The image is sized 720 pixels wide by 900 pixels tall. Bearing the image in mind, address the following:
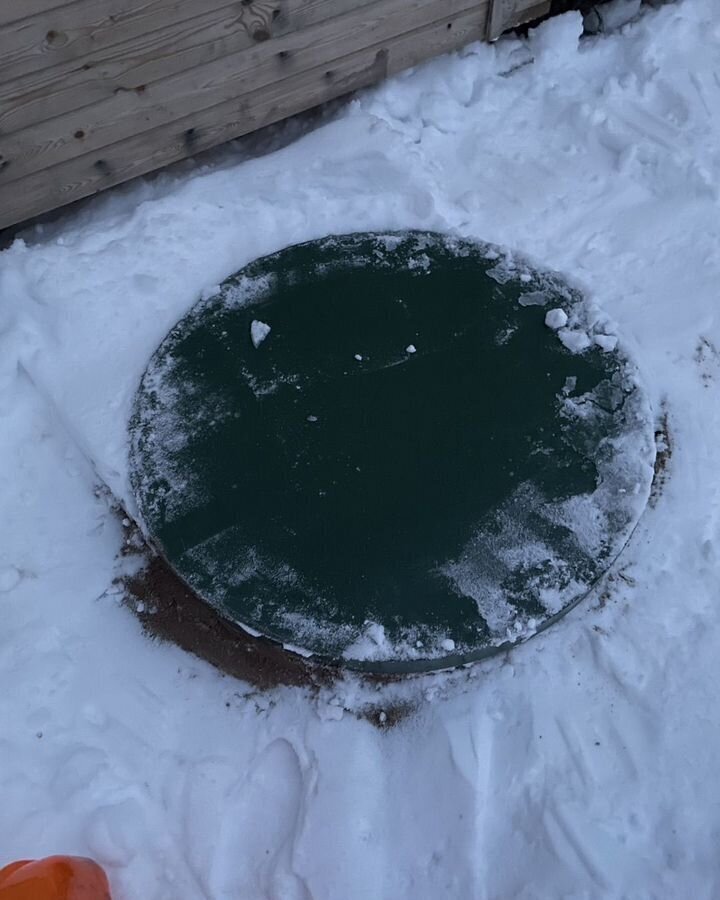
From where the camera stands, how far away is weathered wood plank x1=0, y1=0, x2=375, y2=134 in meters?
2.54

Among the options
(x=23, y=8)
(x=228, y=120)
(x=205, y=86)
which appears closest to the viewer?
(x=23, y=8)

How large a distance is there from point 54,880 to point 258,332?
5.13ft

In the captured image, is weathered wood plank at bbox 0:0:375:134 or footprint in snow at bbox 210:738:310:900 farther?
weathered wood plank at bbox 0:0:375:134

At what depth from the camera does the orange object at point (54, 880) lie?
1756 mm

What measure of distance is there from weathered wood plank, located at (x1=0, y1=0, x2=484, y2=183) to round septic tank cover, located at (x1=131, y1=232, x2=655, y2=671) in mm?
740

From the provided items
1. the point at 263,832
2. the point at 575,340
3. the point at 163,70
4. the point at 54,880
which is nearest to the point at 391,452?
the point at 575,340

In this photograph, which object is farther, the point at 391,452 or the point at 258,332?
the point at 258,332

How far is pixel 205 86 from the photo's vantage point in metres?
2.89

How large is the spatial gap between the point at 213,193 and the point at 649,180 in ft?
5.70

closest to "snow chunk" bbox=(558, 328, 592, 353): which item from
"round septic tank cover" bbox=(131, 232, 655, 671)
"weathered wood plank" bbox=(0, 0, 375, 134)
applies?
"round septic tank cover" bbox=(131, 232, 655, 671)

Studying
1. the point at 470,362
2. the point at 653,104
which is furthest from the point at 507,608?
the point at 653,104

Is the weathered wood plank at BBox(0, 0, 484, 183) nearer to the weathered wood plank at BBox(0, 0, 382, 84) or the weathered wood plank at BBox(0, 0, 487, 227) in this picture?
the weathered wood plank at BBox(0, 0, 487, 227)

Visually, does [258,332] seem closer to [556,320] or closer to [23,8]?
[556,320]

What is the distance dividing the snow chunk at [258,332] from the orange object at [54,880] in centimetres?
148
